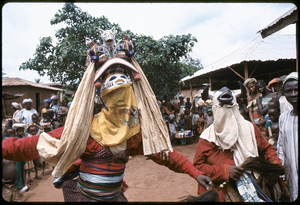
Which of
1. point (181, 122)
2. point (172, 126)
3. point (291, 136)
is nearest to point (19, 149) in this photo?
point (291, 136)

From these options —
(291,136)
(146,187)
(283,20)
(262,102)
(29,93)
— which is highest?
(283,20)

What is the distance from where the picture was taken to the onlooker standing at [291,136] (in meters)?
2.14

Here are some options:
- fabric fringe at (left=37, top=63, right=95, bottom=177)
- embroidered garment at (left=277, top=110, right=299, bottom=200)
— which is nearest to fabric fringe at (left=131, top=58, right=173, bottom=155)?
fabric fringe at (left=37, top=63, right=95, bottom=177)

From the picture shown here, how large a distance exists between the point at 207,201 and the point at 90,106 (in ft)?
4.59

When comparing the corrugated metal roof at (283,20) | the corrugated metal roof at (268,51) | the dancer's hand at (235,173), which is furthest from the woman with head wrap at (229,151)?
the corrugated metal roof at (268,51)

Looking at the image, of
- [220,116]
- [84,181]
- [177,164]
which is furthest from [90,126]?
[220,116]

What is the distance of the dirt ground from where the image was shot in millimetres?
4422

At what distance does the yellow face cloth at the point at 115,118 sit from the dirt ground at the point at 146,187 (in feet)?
8.88

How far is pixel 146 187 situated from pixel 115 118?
3448 millimetres

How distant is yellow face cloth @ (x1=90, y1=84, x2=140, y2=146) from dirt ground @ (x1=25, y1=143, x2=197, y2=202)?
107 inches

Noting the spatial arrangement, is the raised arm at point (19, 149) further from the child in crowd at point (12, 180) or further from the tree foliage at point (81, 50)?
the tree foliage at point (81, 50)

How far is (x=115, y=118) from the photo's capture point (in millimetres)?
2084

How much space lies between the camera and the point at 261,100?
18.0 feet

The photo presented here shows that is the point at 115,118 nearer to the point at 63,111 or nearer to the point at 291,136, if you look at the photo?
the point at 291,136
